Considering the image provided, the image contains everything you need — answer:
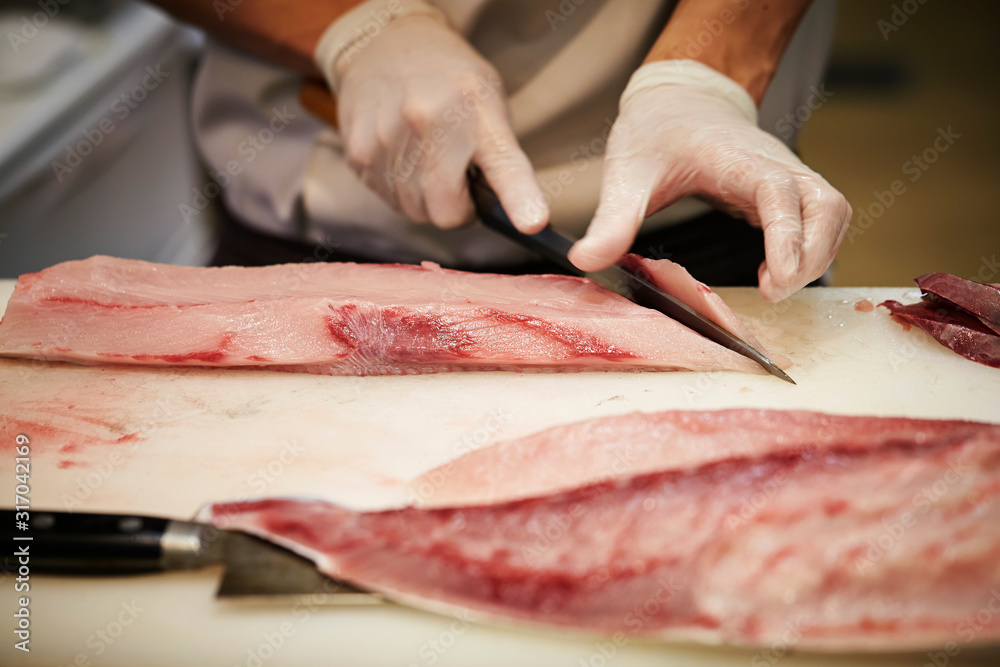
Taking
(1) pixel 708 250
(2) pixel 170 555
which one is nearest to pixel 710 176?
(1) pixel 708 250

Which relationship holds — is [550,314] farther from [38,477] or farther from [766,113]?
[766,113]

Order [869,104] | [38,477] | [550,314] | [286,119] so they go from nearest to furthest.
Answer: [38,477] < [550,314] < [286,119] < [869,104]

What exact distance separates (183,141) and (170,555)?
11.7 ft

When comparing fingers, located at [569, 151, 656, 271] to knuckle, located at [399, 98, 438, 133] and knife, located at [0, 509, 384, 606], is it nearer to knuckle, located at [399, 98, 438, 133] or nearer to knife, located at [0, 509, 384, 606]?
knuckle, located at [399, 98, 438, 133]

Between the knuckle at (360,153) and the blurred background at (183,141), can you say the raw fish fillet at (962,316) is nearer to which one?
the blurred background at (183,141)

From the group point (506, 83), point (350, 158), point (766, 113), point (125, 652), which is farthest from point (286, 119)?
point (125, 652)

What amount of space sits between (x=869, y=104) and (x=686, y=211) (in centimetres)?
556

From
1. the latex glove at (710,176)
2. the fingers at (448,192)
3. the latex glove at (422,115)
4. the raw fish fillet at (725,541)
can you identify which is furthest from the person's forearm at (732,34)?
the raw fish fillet at (725,541)

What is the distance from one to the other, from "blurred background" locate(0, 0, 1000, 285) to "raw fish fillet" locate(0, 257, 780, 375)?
1322 mm

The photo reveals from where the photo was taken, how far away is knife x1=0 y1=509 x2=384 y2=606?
0.99 m

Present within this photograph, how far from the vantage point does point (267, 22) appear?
2090 millimetres

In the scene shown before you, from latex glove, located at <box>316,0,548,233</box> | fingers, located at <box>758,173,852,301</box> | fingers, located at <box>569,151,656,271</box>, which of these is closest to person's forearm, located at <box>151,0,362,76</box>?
latex glove, located at <box>316,0,548,233</box>

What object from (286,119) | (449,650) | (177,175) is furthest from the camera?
(177,175)

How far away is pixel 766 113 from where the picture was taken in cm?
223
